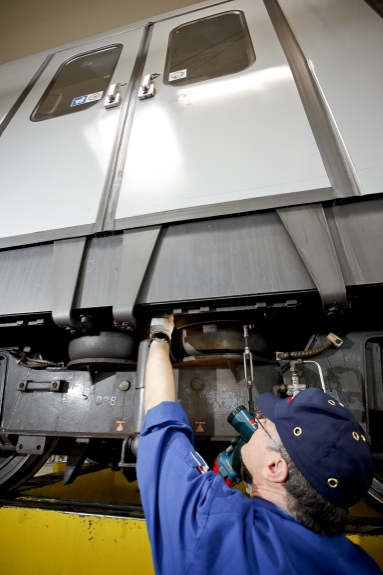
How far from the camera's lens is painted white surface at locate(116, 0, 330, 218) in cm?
129

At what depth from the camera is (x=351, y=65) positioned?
154cm

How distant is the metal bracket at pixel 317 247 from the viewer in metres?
1.05

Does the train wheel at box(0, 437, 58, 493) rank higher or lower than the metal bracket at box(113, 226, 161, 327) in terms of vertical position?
lower

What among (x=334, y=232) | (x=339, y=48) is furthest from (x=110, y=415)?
(x=339, y=48)

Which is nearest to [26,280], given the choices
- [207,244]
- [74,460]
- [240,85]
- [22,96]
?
[207,244]

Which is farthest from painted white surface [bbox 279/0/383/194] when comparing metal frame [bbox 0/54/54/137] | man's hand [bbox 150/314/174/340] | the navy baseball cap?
metal frame [bbox 0/54/54/137]

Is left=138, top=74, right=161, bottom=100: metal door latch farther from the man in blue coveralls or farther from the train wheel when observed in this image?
the train wheel

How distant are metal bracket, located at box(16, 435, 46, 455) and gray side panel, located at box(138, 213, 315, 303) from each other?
1.07m

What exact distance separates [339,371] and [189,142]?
1394 millimetres

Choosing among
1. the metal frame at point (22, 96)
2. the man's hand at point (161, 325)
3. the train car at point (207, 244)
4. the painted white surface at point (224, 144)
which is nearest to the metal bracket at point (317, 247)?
the train car at point (207, 244)

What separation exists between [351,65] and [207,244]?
1.34m

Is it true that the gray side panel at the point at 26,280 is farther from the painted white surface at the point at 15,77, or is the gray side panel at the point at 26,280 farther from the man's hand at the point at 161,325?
the painted white surface at the point at 15,77

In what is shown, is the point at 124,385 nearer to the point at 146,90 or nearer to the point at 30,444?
the point at 30,444

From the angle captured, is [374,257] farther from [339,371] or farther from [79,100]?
[79,100]
